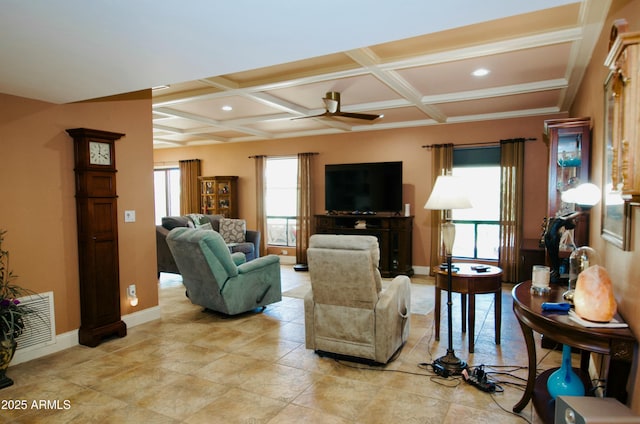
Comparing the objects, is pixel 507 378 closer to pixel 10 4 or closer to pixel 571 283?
pixel 571 283

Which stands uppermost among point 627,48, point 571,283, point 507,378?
point 627,48

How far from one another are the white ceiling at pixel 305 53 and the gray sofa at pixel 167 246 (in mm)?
1836

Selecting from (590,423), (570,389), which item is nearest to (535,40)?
(570,389)

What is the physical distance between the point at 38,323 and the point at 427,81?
15.3ft

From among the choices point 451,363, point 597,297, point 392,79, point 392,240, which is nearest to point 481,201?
point 392,240

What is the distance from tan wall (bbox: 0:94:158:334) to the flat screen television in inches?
150

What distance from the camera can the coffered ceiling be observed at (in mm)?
3207

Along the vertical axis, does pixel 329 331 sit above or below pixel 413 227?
below

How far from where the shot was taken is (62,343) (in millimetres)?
3598

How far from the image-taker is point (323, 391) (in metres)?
2.80

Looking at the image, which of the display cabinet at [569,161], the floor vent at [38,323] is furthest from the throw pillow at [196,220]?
the display cabinet at [569,161]

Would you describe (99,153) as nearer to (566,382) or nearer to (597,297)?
(597,297)

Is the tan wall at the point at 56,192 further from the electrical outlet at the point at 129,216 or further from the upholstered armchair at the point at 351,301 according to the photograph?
the upholstered armchair at the point at 351,301

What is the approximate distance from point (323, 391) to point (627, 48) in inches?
104
